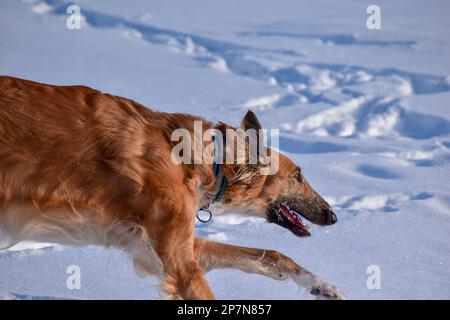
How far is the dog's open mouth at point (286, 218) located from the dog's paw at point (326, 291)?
428mm

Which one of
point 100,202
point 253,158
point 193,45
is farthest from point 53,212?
point 193,45

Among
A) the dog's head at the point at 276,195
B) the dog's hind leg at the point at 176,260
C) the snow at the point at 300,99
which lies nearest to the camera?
the dog's hind leg at the point at 176,260

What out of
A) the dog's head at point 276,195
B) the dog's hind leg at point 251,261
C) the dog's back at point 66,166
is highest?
the dog's back at point 66,166

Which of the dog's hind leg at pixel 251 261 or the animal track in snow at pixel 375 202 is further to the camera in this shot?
the animal track in snow at pixel 375 202

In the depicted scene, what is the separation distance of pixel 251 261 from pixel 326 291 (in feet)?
1.66

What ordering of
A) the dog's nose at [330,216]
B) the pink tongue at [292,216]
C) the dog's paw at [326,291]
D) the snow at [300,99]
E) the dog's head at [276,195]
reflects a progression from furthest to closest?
the dog's nose at [330,216]
the pink tongue at [292,216]
the snow at [300,99]
the dog's head at [276,195]
the dog's paw at [326,291]

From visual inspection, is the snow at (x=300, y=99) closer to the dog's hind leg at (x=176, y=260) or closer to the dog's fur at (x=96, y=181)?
the dog's fur at (x=96, y=181)

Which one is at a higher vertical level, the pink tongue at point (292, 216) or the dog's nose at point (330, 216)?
the pink tongue at point (292, 216)

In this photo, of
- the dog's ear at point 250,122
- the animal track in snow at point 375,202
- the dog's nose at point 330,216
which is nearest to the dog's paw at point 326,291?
the dog's nose at point 330,216

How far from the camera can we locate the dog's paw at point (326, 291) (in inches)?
173

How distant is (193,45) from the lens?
11805 mm

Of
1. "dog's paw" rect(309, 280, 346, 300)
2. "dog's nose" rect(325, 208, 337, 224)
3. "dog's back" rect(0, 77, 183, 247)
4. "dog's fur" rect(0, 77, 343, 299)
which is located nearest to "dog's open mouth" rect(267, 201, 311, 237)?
"dog's nose" rect(325, 208, 337, 224)

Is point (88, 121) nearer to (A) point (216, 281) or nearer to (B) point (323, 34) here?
(A) point (216, 281)

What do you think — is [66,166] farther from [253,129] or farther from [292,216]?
[292,216]
